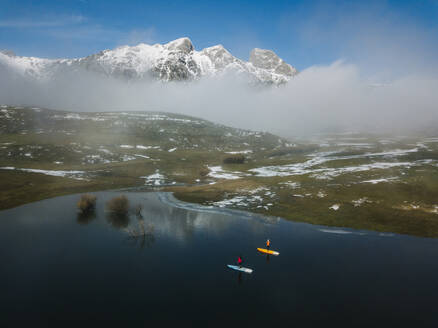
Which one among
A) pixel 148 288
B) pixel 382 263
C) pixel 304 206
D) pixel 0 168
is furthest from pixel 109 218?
pixel 0 168

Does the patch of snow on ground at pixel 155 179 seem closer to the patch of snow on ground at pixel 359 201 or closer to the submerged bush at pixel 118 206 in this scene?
the submerged bush at pixel 118 206

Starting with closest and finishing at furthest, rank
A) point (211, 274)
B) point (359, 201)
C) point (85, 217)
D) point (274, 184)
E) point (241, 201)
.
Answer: point (211, 274), point (85, 217), point (359, 201), point (241, 201), point (274, 184)

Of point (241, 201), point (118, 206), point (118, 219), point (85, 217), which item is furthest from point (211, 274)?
Answer: point (241, 201)

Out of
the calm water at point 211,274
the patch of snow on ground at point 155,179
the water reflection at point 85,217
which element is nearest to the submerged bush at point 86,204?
the water reflection at point 85,217

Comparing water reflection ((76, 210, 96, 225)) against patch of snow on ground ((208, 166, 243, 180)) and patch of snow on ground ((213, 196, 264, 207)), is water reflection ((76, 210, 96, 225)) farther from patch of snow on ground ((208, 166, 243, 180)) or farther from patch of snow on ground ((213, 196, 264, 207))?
patch of snow on ground ((208, 166, 243, 180))

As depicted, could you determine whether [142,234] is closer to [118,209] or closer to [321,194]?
[118,209]

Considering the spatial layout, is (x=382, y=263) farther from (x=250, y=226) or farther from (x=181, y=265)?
(x=181, y=265)

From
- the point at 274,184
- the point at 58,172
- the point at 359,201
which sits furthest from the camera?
the point at 58,172

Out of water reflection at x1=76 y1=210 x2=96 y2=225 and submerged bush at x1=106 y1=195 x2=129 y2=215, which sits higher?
submerged bush at x1=106 y1=195 x2=129 y2=215

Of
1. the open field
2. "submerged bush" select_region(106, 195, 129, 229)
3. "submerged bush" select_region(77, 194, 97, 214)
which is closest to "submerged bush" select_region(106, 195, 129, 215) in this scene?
"submerged bush" select_region(106, 195, 129, 229)
